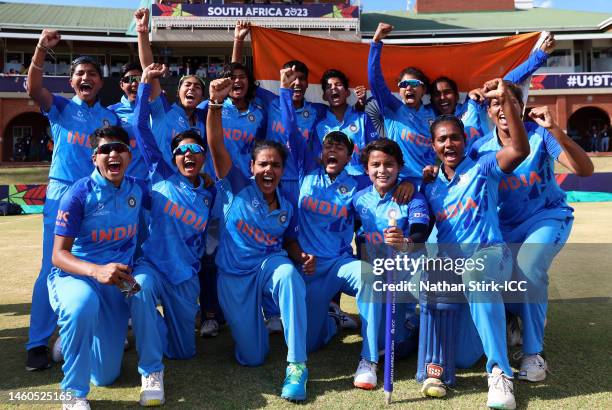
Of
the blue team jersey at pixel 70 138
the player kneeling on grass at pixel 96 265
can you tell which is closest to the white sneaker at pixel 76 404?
the player kneeling on grass at pixel 96 265

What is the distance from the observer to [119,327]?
3.57 m

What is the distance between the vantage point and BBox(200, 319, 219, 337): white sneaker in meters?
4.61

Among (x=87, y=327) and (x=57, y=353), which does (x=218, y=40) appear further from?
(x=87, y=327)

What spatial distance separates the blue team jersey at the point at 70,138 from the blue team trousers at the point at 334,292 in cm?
223

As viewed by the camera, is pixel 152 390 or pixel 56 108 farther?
Answer: pixel 56 108

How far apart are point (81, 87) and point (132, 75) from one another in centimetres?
95

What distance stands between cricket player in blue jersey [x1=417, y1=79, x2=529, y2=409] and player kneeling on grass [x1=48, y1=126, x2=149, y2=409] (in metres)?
2.12

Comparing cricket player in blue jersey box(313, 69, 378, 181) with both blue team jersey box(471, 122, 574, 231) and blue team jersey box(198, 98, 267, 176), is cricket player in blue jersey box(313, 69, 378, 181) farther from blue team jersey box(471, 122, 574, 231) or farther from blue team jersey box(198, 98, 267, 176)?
blue team jersey box(471, 122, 574, 231)

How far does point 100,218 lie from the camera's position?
3484mm

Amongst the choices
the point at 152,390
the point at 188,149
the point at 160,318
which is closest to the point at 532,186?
the point at 188,149

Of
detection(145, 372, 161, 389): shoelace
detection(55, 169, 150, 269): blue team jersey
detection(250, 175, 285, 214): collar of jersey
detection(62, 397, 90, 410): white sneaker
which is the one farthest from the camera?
detection(250, 175, 285, 214): collar of jersey

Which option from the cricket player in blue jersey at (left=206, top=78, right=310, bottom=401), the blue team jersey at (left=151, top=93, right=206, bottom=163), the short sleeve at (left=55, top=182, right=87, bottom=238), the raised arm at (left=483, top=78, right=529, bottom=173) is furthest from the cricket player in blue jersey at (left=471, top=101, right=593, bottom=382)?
the short sleeve at (left=55, top=182, right=87, bottom=238)

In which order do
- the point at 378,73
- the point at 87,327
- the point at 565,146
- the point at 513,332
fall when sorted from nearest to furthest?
the point at 87,327, the point at 565,146, the point at 513,332, the point at 378,73

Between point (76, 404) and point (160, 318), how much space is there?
851 mm
